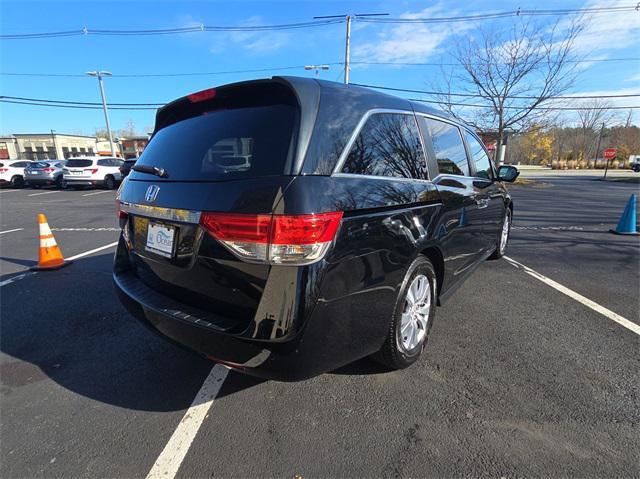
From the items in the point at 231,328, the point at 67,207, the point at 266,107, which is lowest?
the point at 67,207

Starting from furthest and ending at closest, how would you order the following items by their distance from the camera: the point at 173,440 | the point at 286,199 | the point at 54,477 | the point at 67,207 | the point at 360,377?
the point at 67,207, the point at 360,377, the point at 173,440, the point at 54,477, the point at 286,199

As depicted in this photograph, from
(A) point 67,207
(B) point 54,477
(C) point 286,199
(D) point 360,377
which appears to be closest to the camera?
(C) point 286,199

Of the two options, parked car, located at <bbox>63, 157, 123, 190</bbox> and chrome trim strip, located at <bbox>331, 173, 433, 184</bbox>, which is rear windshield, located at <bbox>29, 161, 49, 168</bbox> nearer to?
parked car, located at <bbox>63, 157, 123, 190</bbox>

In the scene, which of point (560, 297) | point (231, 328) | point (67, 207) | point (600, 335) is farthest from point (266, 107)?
point (67, 207)

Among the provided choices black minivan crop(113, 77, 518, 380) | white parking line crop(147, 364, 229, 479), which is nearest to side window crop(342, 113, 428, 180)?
black minivan crop(113, 77, 518, 380)

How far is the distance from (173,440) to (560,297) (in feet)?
13.2

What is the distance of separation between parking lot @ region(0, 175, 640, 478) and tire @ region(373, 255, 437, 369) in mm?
164

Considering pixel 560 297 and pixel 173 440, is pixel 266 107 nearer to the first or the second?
pixel 173 440

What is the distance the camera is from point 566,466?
1.73 m

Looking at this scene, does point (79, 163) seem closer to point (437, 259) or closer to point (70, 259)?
point (70, 259)

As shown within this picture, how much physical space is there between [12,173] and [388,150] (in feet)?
90.8

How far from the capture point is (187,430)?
6.53 ft

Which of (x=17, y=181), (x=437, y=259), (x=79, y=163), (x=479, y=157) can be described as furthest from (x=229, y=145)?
(x=17, y=181)

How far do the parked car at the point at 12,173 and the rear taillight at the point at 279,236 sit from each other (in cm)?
2742
